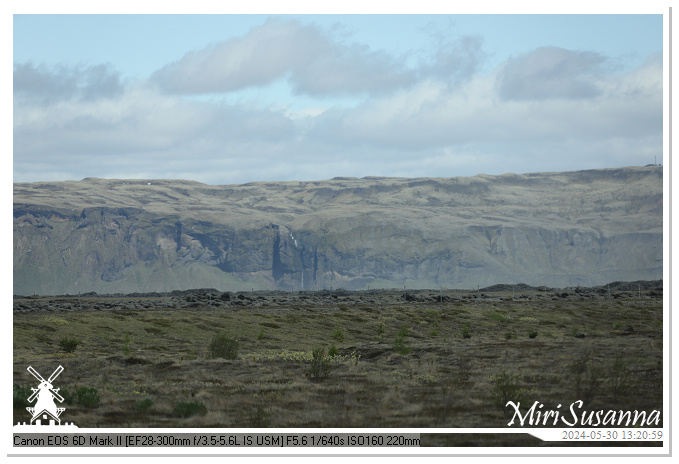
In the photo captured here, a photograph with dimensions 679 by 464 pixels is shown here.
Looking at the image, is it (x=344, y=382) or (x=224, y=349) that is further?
(x=224, y=349)

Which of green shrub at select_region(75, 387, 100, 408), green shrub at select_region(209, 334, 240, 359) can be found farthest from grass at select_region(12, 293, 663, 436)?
green shrub at select_region(209, 334, 240, 359)

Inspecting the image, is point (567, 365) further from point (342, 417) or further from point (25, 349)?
point (25, 349)

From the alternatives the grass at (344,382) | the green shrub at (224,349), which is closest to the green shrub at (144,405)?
the grass at (344,382)

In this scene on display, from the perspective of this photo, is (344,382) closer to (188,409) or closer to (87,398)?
(188,409)
